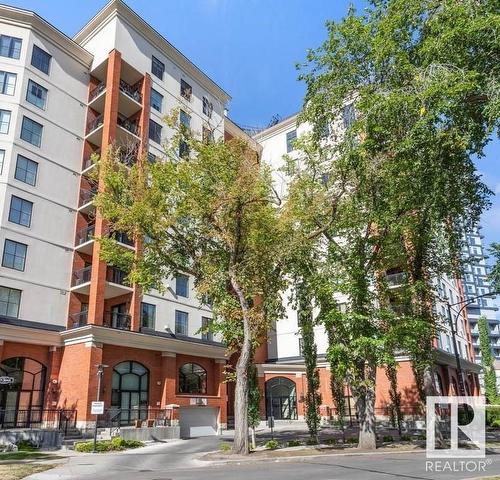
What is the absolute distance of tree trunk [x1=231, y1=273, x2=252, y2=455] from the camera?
60.8 feet

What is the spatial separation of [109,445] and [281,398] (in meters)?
22.8

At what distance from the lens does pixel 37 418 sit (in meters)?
27.5

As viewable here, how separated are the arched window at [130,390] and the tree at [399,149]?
15111mm

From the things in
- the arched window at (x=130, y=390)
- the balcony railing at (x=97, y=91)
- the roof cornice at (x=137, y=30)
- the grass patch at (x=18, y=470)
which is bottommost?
the grass patch at (x=18, y=470)

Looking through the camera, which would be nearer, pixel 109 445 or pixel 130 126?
pixel 109 445

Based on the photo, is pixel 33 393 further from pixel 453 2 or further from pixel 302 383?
pixel 453 2

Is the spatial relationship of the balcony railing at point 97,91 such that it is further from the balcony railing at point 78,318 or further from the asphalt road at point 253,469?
the asphalt road at point 253,469

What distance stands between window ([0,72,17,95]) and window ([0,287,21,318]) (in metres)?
13.6

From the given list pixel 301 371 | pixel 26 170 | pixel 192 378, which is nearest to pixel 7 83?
pixel 26 170

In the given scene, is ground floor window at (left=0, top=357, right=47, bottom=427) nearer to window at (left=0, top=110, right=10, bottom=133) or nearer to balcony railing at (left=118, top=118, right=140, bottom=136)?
window at (left=0, top=110, right=10, bottom=133)

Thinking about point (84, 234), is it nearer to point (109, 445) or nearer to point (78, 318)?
point (78, 318)

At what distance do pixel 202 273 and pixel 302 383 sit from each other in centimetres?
2404

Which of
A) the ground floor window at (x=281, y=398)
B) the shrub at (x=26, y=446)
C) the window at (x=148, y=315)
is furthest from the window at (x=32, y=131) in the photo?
the ground floor window at (x=281, y=398)

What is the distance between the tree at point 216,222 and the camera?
20062mm
